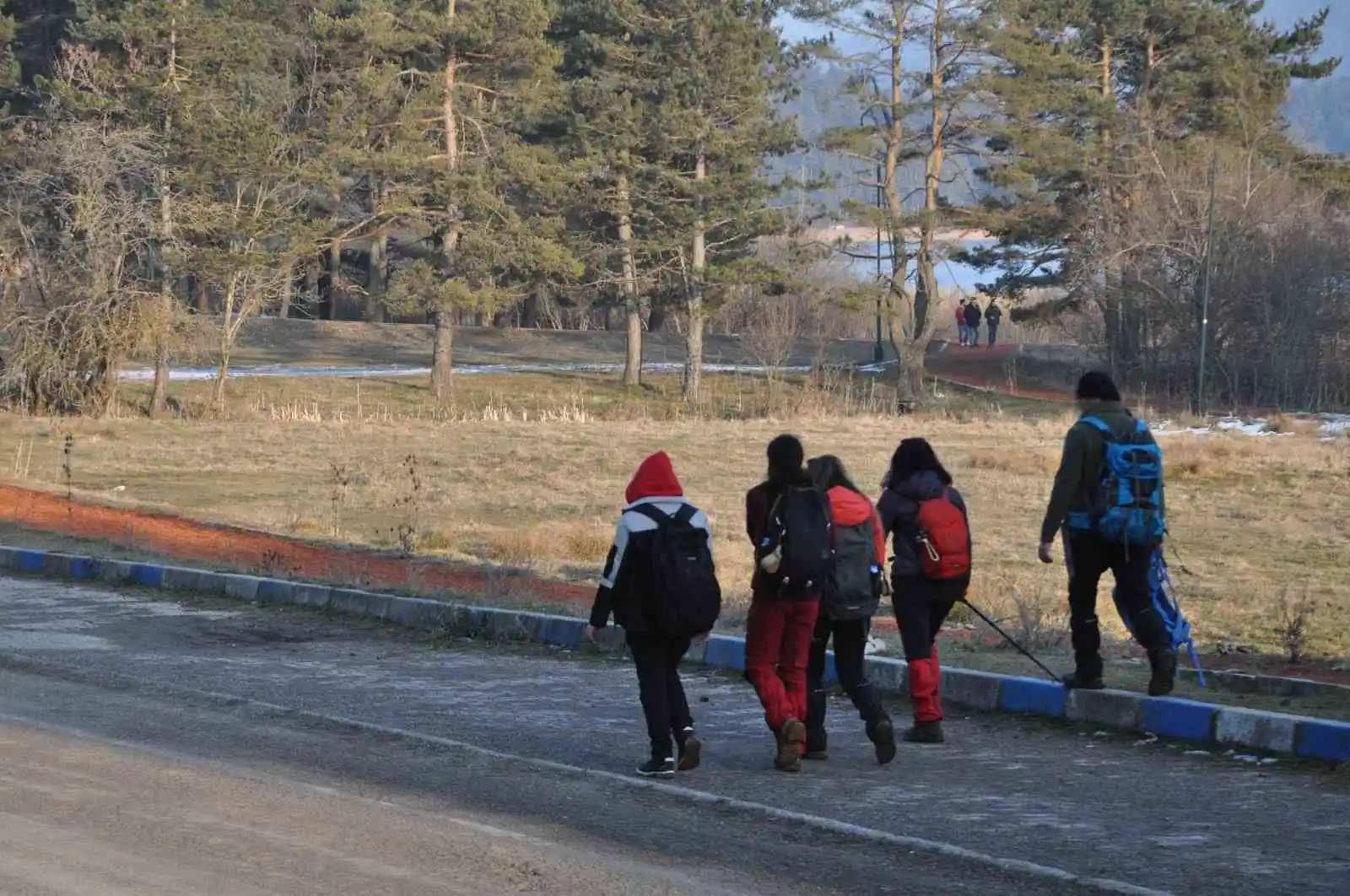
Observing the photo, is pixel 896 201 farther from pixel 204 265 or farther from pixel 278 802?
pixel 278 802

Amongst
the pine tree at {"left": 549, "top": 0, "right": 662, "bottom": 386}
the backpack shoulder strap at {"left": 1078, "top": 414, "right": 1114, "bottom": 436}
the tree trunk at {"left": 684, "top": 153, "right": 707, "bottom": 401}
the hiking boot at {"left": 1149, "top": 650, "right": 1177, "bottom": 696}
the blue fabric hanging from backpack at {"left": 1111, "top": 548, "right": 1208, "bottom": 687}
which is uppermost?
the pine tree at {"left": 549, "top": 0, "right": 662, "bottom": 386}

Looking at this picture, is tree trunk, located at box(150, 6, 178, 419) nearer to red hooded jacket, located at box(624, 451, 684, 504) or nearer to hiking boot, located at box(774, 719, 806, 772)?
red hooded jacket, located at box(624, 451, 684, 504)

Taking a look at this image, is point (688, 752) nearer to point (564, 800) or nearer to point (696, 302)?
point (564, 800)

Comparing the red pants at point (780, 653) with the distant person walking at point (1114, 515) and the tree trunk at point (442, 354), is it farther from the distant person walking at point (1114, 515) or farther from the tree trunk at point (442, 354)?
the tree trunk at point (442, 354)

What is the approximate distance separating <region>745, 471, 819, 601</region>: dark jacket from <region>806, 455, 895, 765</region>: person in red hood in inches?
6.7

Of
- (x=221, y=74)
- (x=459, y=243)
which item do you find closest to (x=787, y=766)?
(x=221, y=74)

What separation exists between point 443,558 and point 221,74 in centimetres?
3003

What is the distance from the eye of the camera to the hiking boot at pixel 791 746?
28.1 feet

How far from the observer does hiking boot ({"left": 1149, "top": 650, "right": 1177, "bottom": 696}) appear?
961 centimetres

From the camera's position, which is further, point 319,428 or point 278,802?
point 319,428

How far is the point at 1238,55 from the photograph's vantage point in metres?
59.9

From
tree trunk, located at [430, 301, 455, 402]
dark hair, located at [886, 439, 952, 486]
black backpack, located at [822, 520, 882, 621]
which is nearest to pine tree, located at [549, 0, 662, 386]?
tree trunk, located at [430, 301, 455, 402]

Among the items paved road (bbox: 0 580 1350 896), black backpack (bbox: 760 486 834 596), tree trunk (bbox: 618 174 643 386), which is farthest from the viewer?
tree trunk (bbox: 618 174 643 386)

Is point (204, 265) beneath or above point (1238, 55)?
beneath
